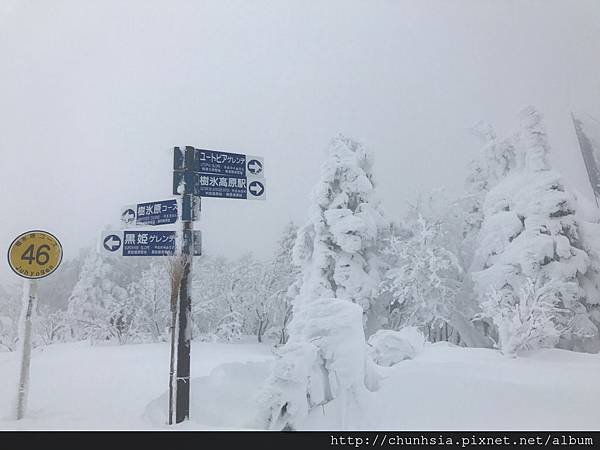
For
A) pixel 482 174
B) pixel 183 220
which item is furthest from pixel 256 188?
pixel 482 174

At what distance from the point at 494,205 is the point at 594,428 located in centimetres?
261

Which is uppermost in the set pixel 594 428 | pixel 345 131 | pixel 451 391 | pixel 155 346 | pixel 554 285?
pixel 345 131

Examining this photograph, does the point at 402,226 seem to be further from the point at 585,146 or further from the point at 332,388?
the point at 332,388

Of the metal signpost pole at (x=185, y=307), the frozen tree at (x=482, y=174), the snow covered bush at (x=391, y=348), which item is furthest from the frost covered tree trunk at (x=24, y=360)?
the frozen tree at (x=482, y=174)

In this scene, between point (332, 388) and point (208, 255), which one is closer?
point (332, 388)

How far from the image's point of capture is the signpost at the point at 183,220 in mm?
2699

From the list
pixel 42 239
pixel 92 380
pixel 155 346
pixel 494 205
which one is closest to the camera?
pixel 42 239

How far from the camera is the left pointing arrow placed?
114 inches

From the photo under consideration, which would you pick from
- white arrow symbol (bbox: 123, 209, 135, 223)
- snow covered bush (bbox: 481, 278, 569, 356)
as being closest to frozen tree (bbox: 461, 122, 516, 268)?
snow covered bush (bbox: 481, 278, 569, 356)

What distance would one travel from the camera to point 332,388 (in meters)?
2.74

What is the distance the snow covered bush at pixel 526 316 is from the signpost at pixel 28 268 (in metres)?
4.11

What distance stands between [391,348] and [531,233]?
222cm

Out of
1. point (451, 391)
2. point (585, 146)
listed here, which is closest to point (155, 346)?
point (451, 391)

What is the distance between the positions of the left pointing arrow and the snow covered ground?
1122 millimetres
